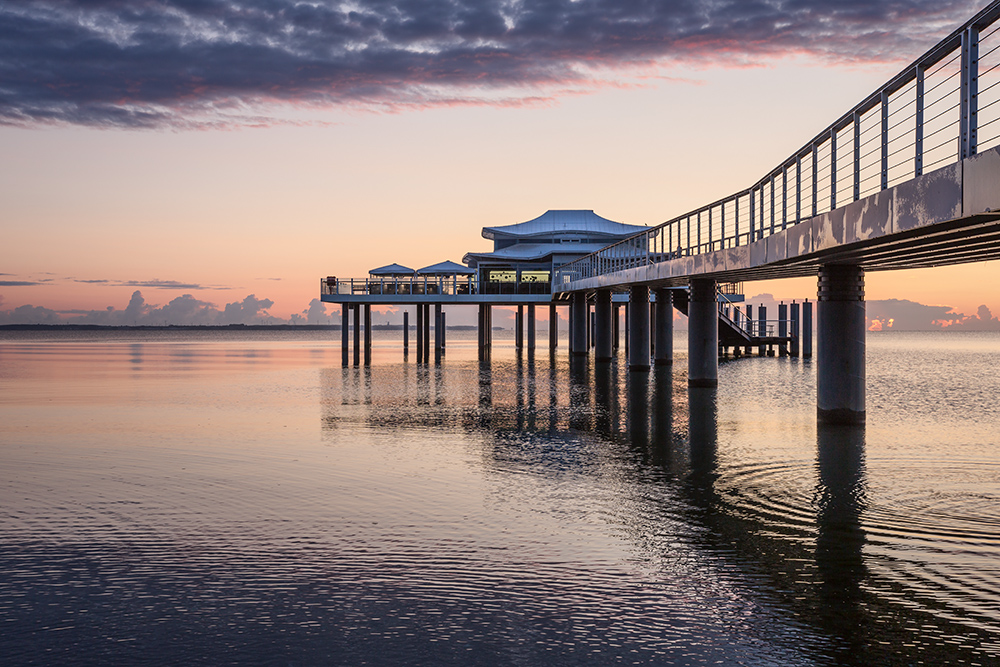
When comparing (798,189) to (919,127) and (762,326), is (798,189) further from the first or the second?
(762,326)

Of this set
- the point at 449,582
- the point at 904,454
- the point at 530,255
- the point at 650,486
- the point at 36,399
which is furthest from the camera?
the point at 530,255

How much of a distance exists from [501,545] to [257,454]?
8.03 meters

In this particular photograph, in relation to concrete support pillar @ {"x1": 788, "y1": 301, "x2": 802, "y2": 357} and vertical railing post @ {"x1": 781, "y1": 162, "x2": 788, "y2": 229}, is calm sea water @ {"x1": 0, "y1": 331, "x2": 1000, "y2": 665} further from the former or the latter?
concrete support pillar @ {"x1": 788, "y1": 301, "x2": 802, "y2": 357}

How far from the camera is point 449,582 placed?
772cm

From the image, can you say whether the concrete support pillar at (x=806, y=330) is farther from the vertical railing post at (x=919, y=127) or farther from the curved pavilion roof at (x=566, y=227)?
the vertical railing post at (x=919, y=127)

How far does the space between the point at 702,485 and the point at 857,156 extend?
19.2 feet

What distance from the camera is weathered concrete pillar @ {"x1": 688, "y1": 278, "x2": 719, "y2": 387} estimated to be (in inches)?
1190

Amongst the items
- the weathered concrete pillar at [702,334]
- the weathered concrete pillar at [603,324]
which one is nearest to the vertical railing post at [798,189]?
the weathered concrete pillar at [702,334]

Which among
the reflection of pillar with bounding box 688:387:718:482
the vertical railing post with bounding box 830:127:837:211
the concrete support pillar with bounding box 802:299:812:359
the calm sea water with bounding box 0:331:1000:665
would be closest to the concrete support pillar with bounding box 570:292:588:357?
the concrete support pillar with bounding box 802:299:812:359

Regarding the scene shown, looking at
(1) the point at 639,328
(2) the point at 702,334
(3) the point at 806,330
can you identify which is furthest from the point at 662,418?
(3) the point at 806,330

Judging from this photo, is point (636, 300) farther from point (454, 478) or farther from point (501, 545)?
point (501, 545)

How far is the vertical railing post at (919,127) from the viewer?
36.1 feet

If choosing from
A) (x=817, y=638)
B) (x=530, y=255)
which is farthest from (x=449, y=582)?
(x=530, y=255)

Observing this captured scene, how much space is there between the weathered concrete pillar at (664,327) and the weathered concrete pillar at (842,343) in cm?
2243
